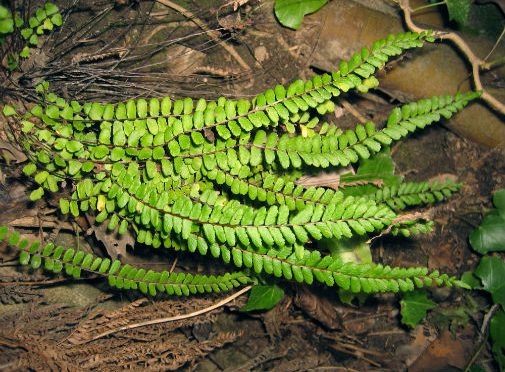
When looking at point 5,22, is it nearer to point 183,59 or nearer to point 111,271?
point 183,59

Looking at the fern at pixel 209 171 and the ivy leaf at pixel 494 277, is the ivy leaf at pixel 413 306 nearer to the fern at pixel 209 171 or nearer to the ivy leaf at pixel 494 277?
the ivy leaf at pixel 494 277

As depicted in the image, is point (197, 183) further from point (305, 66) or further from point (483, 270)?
point (483, 270)

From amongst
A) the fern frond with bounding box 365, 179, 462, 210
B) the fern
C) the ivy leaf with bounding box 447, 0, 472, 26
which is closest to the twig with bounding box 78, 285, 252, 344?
the fern

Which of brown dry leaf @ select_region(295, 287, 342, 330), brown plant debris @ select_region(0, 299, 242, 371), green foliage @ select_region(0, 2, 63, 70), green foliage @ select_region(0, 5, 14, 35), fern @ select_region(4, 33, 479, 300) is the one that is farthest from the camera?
brown dry leaf @ select_region(295, 287, 342, 330)

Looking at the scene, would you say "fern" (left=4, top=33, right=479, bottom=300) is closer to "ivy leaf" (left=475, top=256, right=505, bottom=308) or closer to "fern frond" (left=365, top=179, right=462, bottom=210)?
"fern frond" (left=365, top=179, right=462, bottom=210)

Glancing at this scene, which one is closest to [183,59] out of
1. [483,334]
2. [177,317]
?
[177,317]

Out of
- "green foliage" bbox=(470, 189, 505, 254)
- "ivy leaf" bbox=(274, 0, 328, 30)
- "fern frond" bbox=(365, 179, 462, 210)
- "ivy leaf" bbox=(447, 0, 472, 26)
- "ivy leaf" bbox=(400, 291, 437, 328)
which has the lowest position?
"ivy leaf" bbox=(400, 291, 437, 328)
